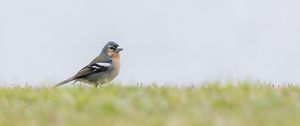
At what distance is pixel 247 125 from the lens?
987cm

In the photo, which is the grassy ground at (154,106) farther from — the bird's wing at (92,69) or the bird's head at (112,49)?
the bird's head at (112,49)

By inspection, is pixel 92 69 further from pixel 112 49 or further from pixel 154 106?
pixel 154 106

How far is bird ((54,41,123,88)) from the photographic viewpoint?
60.6 feet

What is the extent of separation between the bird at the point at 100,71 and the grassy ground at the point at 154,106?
475cm

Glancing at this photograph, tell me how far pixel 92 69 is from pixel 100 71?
20cm

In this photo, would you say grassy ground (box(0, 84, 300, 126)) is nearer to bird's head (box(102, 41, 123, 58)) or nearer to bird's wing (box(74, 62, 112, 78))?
bird's wing (box(74, 62, 112, 78))

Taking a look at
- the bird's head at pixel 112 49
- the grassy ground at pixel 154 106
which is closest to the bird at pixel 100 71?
the bird's head at pixel 112 49

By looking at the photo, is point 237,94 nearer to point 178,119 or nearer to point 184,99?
point 184,99

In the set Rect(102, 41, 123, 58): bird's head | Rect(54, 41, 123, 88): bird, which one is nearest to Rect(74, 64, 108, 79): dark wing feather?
Rect(54, 41, 123, 88): bird

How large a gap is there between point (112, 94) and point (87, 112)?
1.59m

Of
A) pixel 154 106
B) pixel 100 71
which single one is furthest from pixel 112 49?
pixel 154 106

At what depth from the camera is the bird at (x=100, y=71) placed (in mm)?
18484

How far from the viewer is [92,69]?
1852 centimetres

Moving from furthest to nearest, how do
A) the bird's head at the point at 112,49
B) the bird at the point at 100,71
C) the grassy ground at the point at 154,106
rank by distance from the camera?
the bird's head at the point at 112,49, the bird at the point at 100,71, the grassy ground at the point at 154,106
